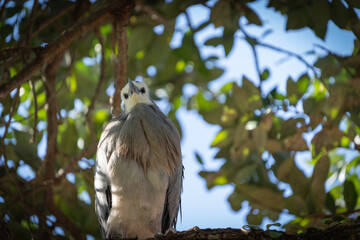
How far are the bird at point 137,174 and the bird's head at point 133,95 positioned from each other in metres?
0.13

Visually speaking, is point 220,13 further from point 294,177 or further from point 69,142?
point 69,142

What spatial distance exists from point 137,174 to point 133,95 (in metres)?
0.77

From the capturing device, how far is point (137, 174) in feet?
10.8

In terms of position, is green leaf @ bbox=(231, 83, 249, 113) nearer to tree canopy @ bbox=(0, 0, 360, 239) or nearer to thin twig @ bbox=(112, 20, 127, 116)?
tree canopy @ bbox=(0, 0, 360, 239)

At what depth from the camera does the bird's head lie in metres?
3.69

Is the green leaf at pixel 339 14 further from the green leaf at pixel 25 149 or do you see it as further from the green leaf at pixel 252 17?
the green leaf at pixel 25 149

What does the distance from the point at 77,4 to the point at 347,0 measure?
2.66 meters

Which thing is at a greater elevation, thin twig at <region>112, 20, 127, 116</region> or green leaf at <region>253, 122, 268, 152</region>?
thin twig at <region>112, 20, 127, 116</region>

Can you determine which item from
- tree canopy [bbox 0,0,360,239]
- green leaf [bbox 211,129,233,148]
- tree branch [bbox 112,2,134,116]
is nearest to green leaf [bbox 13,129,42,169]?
tree canopy [bbox 0,0,360,239]

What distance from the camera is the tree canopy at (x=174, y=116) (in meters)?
3.50

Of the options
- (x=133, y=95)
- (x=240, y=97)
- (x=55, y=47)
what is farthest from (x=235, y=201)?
(x=55, y=47)

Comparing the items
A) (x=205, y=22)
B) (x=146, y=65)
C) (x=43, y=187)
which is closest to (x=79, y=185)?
(x=43, y=187)

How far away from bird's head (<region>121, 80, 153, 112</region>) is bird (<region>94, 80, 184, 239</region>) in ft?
0.43

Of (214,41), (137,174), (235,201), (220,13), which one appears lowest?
(235,201)
